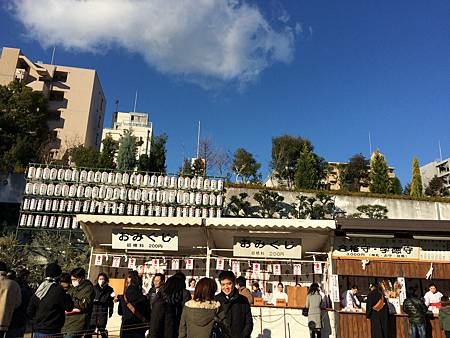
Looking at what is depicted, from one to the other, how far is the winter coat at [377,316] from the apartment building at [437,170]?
5143cm

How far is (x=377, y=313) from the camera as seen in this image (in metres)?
9.25

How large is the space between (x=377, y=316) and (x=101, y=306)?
628 centimetres

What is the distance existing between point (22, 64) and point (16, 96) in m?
9.79

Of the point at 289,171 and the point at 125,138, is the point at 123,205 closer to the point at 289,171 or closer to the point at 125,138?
the point at 125,138

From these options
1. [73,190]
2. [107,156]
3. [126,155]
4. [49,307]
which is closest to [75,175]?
[73,190]

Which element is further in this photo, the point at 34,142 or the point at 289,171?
the point at 289,171

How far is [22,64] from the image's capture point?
38438mm

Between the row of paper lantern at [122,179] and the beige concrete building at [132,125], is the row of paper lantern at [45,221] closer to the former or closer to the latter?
the row of paper lantern at [122,179]

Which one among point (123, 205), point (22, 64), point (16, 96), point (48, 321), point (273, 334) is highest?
point (22, 64)

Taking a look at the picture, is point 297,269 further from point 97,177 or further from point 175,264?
point 97,177

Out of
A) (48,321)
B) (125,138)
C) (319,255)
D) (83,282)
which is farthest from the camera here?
(125,138)

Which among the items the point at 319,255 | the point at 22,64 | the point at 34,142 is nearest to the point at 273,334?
the point at 319,255

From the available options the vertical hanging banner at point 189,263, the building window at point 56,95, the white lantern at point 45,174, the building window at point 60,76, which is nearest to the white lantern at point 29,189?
the white lantern at point 45,174

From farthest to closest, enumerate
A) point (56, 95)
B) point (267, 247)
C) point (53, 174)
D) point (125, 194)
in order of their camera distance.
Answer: point (56, 95) < point (125, 194) < point (53, 174) < point (267, 247)
